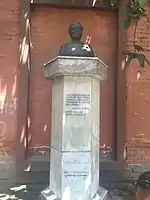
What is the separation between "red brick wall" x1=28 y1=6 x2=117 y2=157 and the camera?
7168 mm

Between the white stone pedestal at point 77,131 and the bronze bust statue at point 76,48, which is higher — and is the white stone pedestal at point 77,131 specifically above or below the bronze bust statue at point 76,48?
below

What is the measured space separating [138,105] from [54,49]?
5.79ft

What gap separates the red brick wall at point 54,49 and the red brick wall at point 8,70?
324 mm

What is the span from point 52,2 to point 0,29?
998 millimetres

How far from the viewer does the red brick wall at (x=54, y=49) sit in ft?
23.5

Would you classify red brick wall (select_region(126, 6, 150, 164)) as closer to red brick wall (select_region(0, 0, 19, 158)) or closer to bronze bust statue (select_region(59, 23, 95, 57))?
red brick wall (select_region(0, 0, 19, 158))

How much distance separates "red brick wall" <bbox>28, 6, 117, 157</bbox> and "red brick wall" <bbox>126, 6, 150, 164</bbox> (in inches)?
12.0

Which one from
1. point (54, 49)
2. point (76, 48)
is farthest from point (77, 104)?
point (54, 49)

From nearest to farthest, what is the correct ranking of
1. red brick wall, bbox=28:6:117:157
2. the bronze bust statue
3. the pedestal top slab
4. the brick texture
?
the pedestal top slab
the bronze bust statue
the brick texture
red brick wall, bbox=28:6:117:157

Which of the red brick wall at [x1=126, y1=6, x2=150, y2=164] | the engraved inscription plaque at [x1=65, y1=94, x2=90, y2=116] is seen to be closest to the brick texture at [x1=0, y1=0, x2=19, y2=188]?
the red brick wall at [x1=126, y1=6, x2=150, y2=164]

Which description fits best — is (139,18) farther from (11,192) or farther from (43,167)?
(11,192)

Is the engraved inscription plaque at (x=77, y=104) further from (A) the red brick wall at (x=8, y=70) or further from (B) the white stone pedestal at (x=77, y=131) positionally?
(A) the red brick wall at (x=8, y=70)

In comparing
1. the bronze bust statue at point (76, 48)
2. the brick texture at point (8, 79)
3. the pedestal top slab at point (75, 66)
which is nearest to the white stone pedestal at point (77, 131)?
the pedestal top slab at point (75, 66)

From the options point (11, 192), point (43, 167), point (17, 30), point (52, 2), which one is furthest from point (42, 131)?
point (52, 2)
